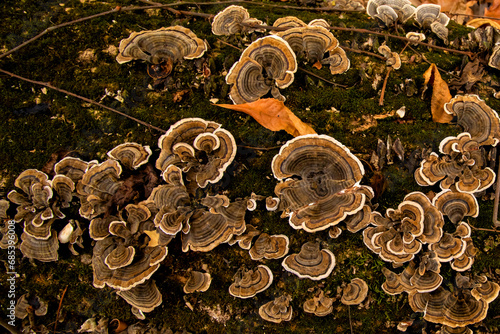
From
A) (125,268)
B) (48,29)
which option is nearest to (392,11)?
(48,29)

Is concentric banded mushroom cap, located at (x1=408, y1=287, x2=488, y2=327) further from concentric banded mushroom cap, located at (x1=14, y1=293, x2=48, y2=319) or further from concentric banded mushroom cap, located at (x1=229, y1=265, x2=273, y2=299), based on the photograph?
concentric banded mushroom cap, located at (x1=14, y1=293, x2=48, y2=319)

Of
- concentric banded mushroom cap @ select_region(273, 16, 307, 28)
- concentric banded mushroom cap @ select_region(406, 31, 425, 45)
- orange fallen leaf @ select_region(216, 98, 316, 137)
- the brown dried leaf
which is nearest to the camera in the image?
orange fallen leaf @ select_region(216, 98, 316, 137)

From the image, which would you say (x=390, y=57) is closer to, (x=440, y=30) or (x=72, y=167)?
(x=440, y=30)

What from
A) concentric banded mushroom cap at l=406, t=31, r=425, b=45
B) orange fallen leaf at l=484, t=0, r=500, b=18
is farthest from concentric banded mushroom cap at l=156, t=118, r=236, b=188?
orange fallen leaf at l=484, t=0, r=500, b=18

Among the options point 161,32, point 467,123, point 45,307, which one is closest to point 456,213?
point 467,123

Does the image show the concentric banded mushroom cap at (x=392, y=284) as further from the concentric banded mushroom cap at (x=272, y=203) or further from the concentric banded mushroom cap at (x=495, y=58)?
the concentric banded mushroom cap at (x=495, y=58)
